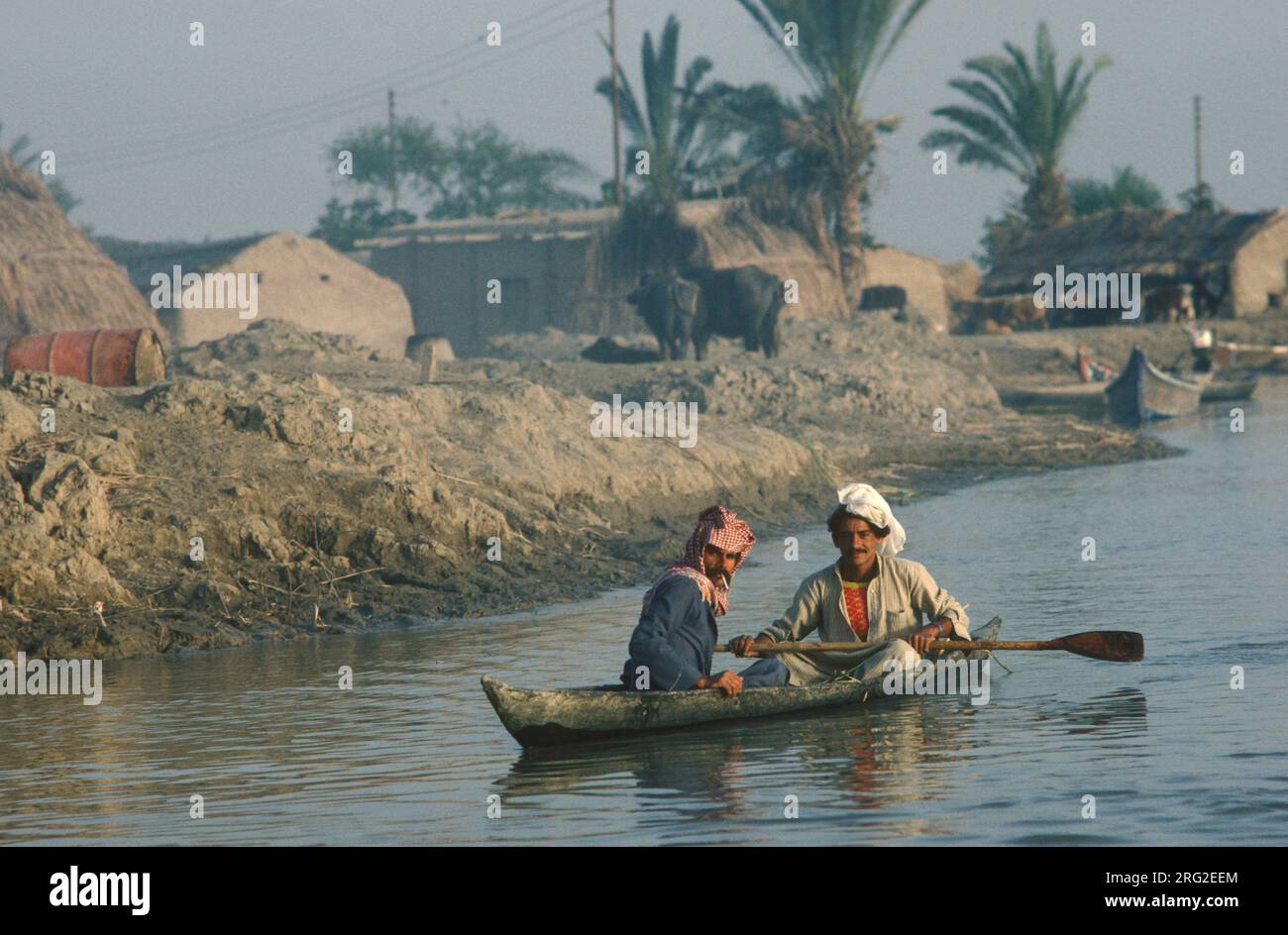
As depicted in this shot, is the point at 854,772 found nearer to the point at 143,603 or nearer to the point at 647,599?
the point at 647,599

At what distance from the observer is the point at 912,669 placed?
29.5 feet

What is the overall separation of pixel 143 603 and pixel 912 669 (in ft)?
18.3

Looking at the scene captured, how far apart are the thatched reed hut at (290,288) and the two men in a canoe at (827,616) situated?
18.9 meters

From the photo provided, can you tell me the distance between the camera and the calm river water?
22.7 ft

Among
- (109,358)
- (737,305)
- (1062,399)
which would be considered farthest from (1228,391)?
(109,358)

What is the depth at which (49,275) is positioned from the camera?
→ 22.8 meters

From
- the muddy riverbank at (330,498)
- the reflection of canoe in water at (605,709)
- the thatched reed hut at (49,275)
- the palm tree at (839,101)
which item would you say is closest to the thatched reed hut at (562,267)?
the palm tree at (839,101)

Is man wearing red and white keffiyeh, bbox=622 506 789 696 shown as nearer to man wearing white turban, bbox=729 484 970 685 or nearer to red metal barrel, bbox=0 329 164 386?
man wearing white turban, bbox=729 484 970 685

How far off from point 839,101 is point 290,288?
13.1m

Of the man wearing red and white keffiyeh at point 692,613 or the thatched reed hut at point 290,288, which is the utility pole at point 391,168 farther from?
the man wearing red and white keffiyeh at point 692,613

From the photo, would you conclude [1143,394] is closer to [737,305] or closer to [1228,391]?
[1228,391]

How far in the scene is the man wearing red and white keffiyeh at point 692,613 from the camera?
7922 mm
